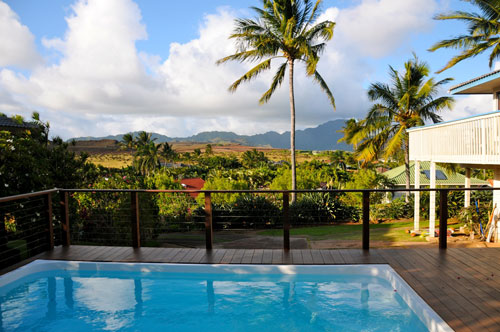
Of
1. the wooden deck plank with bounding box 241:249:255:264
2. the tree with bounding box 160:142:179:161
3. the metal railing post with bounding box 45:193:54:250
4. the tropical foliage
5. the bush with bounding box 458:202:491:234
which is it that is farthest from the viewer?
the tree with bounding box 160:142:179:161

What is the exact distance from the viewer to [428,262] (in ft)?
15.8

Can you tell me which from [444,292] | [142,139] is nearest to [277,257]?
[444,292]

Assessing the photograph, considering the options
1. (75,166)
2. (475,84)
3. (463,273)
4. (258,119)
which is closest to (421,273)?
(463,273)

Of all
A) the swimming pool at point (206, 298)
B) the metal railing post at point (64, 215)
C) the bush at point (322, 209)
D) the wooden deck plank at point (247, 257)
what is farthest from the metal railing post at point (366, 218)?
the bush at point (322, 209)

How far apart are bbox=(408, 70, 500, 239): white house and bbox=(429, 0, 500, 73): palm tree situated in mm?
4501

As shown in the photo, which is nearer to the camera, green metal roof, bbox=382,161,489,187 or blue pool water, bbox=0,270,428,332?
blue pool water, bbox=0,270,428,332

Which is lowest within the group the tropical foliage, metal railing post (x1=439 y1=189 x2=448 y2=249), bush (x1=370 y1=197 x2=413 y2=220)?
bush (x1=370 y1=197 x2=413 y2=220)

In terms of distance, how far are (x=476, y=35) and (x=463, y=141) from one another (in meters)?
10.1

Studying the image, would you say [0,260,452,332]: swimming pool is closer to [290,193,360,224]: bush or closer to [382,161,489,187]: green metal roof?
[290,193,360,224]: bush

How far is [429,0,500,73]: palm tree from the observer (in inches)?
666

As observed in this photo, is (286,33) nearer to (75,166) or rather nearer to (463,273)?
(75,166)

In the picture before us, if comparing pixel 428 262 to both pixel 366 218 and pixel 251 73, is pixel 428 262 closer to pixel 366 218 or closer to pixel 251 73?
pixel 366 218

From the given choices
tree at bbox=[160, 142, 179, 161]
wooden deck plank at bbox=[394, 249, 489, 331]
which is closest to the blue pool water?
wooden deck plank at bbox=[394, 249, 489, 331]

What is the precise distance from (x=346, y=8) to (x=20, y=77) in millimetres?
18713
